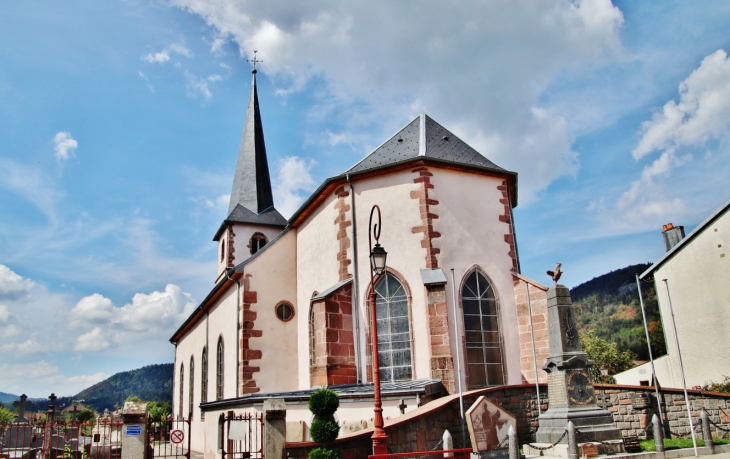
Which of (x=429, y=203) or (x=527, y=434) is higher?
(x=429, y=203)

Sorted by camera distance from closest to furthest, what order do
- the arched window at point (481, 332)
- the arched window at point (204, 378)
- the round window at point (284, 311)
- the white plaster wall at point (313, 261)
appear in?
the arched window at point (481, 332), the white plaster wall at point (313, 261), the round window at point (284, 311), the arched window at point (204, 378)

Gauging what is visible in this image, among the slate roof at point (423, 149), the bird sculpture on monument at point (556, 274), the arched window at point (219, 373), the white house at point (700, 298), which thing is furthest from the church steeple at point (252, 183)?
the bird sculpture on monument at point (556, 274)

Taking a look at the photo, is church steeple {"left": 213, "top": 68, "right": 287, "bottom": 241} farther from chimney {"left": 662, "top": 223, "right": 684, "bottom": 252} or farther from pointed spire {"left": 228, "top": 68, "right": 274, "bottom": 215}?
chimney {"left": 662, "top": 223, "right": 684, "bottom": 252}

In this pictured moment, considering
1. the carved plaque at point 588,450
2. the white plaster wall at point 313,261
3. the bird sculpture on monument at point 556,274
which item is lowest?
the carved plaque at point 588,450

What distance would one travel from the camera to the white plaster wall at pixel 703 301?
21.6 m

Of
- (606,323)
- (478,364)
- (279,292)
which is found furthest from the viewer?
(606,323)

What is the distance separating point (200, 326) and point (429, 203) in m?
16.2

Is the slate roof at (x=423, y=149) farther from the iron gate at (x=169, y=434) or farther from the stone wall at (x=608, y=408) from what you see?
the iron gate at (x=169, y=434)

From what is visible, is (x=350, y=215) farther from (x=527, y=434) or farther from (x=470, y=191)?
(x=527, y=434)

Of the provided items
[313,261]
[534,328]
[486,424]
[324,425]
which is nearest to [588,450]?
[486,424]

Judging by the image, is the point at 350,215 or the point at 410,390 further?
the point at 350,215

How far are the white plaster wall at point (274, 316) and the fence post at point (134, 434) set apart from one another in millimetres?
8756

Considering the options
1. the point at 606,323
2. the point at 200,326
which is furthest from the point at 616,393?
the point at 606,323

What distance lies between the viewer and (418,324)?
1512 cm
